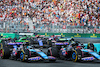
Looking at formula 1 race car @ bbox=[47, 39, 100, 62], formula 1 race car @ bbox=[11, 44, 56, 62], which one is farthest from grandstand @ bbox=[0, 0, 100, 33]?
formula 1 race car @ bbox=[11, 44, 56, 62]

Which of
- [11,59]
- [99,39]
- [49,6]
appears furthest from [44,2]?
[11,59]

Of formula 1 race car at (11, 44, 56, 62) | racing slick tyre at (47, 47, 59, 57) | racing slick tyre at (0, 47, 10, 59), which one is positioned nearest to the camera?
formula 1 race car at (11, 44, 56, 62)

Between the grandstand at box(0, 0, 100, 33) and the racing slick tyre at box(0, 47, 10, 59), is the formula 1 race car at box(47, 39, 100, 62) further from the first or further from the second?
the grandstand at box(0, 0, 100, 33)

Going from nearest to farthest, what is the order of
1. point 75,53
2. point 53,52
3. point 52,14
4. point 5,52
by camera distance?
point 75,53, point 53,52, point 5,52, point 52,14

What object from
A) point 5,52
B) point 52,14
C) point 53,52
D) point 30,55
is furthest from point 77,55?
point 52,14

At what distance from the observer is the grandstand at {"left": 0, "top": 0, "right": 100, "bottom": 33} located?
25344 millimetres

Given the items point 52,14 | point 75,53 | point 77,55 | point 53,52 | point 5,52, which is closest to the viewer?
point 77,55

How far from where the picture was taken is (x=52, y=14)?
30375 millimetres

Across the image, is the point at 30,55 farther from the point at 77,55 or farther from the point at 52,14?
the point at 52,14

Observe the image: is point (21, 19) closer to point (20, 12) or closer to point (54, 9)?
point (20, 12)

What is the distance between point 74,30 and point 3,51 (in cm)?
1569

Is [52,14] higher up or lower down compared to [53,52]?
higher up

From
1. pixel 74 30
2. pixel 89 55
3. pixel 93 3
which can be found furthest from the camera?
pixel 93 3

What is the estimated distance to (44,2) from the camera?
31766 millimetres
